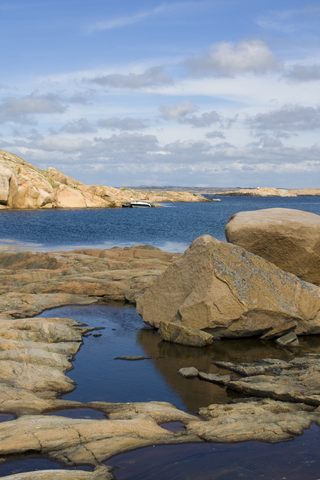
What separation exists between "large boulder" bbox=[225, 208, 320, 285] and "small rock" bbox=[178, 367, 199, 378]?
709 cm

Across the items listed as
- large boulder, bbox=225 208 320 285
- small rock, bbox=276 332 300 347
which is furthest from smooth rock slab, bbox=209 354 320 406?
large boulder, bbox=225 208 320 285

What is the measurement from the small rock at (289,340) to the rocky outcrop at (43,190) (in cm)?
6765

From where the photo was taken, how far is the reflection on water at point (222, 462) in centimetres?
583

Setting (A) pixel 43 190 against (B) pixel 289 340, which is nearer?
(B) pixel 289 340

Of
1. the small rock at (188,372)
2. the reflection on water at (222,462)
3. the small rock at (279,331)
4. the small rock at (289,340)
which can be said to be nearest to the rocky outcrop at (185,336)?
the small rock at (279,331)

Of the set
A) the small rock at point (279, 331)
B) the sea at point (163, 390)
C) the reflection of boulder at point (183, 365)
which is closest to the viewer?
the sea at point (163, 390)

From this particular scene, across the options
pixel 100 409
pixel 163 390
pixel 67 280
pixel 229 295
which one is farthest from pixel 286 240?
pixel 100 409

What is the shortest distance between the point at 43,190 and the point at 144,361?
76.0 m

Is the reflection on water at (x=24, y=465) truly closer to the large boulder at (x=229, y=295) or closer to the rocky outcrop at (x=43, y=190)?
the large boulder at (x=229, y=295)

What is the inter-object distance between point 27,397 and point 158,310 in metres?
6.42

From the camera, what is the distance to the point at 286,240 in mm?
16094

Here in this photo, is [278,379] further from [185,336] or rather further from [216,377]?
[185,336]

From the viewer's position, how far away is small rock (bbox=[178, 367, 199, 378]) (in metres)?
10.1

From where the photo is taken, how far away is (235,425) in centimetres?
711
